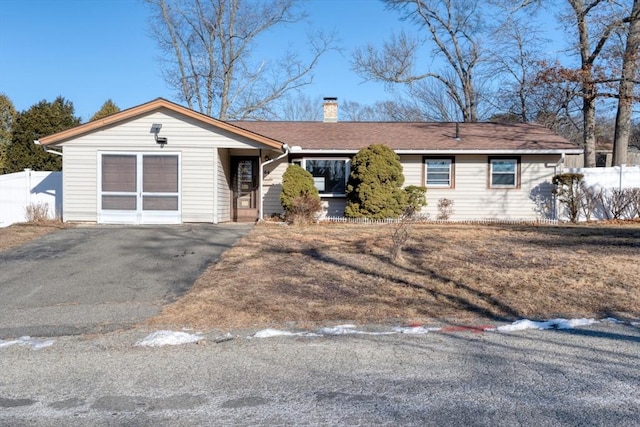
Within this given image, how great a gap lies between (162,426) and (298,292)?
4.06 meters

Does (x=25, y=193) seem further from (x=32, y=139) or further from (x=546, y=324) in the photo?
(x=546, y=324)

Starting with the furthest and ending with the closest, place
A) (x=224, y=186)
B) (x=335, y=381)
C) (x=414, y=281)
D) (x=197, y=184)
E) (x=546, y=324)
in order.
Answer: (x=224, y=186) < (x=197, y=184) < (x=414, y=281) < (x=546, y=324) < (x=335, y=381)

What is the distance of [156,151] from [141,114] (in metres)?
1.11

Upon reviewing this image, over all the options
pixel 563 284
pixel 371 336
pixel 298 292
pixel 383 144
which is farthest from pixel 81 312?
pixel 383 144

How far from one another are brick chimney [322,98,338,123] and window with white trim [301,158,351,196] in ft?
13.1

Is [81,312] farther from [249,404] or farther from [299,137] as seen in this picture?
→ [299,137]

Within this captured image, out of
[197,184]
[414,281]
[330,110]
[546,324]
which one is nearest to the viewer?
[546,324]

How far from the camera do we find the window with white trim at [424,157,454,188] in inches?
675

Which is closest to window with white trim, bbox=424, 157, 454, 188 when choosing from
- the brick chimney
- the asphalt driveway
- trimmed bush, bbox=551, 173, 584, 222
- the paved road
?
trimmed bush, bbox=551, 173, 584, 222

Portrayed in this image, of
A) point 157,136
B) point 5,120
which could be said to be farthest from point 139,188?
point 5,120

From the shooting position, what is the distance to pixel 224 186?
1600 centimetres

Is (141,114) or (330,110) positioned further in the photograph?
(330,110)

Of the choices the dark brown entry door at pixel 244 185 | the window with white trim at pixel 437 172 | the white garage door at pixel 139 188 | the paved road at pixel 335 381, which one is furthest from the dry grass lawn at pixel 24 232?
the window with white trim at pixel 437 172

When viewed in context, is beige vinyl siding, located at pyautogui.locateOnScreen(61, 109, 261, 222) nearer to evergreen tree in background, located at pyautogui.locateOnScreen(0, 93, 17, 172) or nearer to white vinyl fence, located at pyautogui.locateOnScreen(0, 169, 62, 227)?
white vinyl fence, located at pyautogui.locateOnScreen(0, 169, 62, 227)
